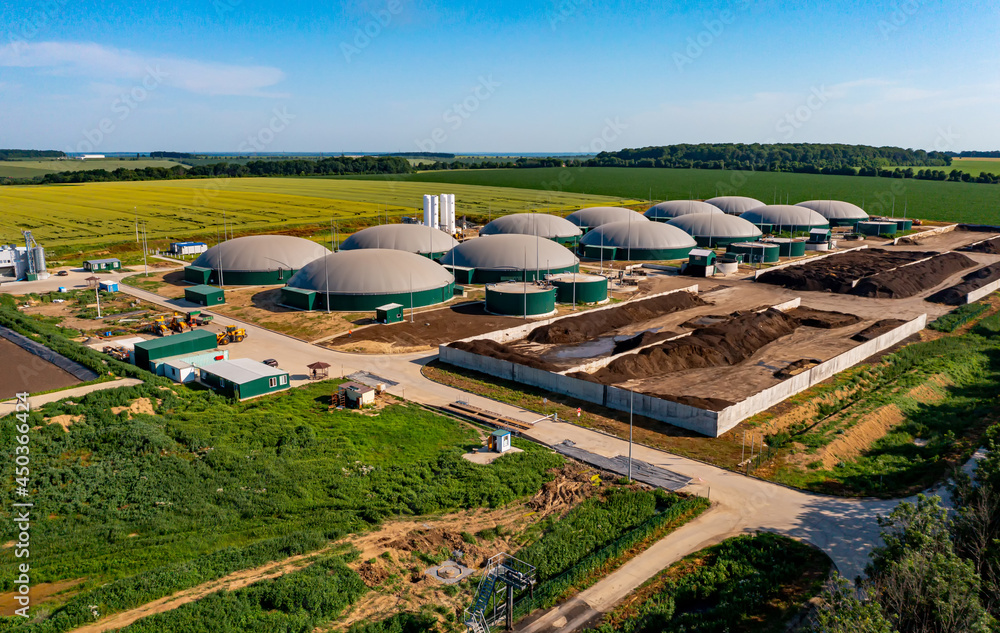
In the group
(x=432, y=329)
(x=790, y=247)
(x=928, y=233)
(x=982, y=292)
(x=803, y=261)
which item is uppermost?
(x=928, y=233)

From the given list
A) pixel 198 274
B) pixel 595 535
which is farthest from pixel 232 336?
pixel 595 535

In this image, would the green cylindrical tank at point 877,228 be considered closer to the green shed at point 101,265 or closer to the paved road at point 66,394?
the paved road at point 66,394

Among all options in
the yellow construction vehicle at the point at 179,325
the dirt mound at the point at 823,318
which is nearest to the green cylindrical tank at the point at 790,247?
the dirt mound at the point at 823,318

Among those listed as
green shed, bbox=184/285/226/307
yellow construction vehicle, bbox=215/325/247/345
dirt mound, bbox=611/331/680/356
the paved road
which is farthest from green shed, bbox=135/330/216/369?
dirt mound, bbox=611/331/680/356

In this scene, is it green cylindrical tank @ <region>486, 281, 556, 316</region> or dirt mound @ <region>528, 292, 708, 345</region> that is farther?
green cylindrical tank @ <region>486, 281, 556, 316</region>

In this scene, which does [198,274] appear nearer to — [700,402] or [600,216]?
[700,402]

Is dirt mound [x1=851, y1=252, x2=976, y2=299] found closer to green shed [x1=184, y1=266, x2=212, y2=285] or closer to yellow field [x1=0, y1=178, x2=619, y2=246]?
green shed [x1=184, y1=266, x2=212, y2=285]

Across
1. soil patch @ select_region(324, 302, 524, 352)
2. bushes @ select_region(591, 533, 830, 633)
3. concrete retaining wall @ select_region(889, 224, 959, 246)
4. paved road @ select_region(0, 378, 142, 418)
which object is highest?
concrete retaining wall @ select_region(889, 224, 959, 246)
